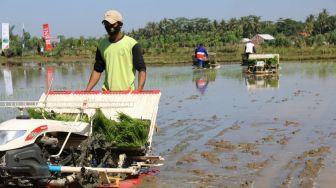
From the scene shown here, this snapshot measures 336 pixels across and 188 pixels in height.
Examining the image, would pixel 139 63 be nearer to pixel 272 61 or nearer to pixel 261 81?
pixel 261 81

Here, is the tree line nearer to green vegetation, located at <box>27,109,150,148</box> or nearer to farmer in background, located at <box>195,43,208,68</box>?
farmer in background, located at <box>195,43,208,68</box>

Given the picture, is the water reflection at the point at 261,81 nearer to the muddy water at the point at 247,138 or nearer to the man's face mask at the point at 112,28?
the muddy water at the point at 247,138

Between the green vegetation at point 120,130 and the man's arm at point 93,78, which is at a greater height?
the man's arm at point 93,78

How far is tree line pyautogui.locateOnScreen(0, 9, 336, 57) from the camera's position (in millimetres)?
53881

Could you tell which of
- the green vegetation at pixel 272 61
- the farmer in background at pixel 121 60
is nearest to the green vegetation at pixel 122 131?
the farmer in background at pixel 121 60

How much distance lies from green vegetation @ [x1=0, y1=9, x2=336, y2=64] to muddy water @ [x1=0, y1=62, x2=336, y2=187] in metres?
23.3

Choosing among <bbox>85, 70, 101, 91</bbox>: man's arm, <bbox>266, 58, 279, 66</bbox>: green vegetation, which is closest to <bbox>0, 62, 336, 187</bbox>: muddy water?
<bbox>85, 70, 101, 91</bbox>: man's arm

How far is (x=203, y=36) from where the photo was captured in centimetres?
6775

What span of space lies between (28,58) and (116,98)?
53195 mm

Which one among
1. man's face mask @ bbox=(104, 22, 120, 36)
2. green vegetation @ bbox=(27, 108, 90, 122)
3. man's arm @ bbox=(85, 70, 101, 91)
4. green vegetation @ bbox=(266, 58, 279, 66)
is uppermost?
man's face mask @ bbox=(104, 22, 120, 36)

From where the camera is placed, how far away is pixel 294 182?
238 inches

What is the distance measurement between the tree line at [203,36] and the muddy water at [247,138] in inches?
1317

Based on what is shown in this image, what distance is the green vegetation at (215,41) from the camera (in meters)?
41.8

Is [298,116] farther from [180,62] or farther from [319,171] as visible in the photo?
[180,62]
